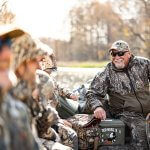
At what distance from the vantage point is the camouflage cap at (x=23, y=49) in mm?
2838

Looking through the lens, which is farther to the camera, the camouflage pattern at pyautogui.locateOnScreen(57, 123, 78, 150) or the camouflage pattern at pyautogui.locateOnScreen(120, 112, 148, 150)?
the camouflage pattern at pyautogui.locateOnScreen(120, 112, 148, 150)

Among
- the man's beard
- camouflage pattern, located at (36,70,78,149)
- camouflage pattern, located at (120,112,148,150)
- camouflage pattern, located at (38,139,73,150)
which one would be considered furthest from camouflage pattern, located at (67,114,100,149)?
camouflage pattern, located at (38,139,73,150)

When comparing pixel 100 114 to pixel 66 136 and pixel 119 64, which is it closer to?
pixel 119 64

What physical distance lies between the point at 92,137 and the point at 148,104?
2.66ft

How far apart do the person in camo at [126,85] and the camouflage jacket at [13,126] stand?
3.27 meters

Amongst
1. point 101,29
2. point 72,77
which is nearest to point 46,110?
point 72,77

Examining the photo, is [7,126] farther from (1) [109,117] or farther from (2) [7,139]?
(1) [109,117]

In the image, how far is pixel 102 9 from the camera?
4647cm

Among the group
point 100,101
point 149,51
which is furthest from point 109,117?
point 149,51

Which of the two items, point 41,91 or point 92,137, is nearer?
A: point 41,91

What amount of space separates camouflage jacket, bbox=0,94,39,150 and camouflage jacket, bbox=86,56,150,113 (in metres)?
3.29

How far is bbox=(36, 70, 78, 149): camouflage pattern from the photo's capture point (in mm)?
3765

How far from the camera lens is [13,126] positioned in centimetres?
260

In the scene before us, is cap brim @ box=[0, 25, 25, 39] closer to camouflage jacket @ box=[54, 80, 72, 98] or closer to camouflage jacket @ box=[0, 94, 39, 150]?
camouflage jacket @ box=[0, 94, 39, 150]
